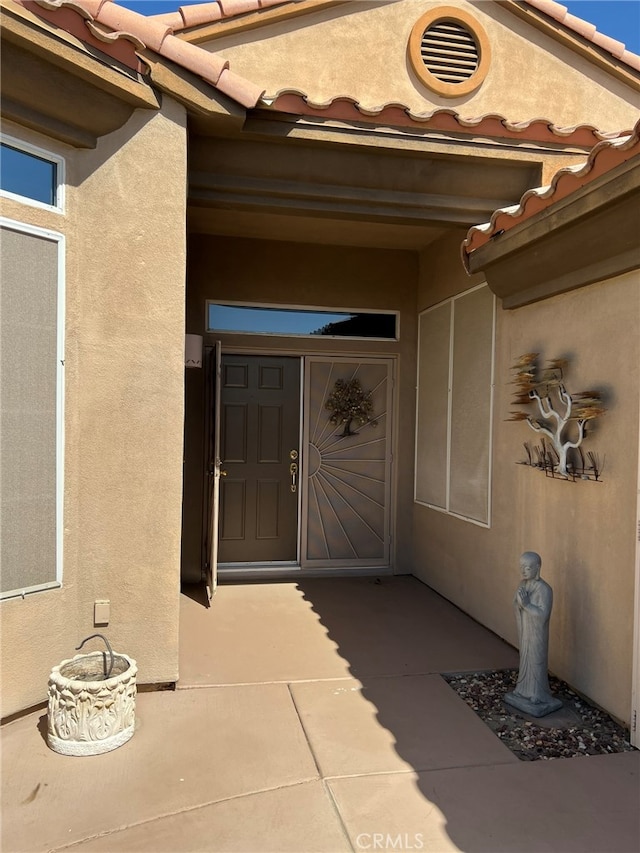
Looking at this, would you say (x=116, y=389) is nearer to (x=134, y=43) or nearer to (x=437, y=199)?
(x=134, y=43)

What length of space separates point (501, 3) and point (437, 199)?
2.10m

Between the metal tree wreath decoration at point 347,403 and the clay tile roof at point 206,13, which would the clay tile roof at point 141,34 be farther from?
the metal tree wreath decoration at point 347,403

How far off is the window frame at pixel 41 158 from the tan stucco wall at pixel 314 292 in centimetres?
278

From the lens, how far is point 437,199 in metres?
4.70

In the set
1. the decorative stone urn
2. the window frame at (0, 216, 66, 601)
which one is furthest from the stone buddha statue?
the window frame at (0, 216, 66, 601)

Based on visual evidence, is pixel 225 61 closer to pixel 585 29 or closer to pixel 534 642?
pixel 585 29

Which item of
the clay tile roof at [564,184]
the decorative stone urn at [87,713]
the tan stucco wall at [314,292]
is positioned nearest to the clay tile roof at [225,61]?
the clay tile roof at [564,184]

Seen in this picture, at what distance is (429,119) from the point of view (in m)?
4.25

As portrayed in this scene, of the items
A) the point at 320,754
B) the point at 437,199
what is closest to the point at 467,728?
the point at 320,754

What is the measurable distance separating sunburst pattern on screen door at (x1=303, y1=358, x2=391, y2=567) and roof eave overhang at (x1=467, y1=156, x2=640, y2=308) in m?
2.20

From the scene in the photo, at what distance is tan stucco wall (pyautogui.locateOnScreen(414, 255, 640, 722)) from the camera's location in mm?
3418

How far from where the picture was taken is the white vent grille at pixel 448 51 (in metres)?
5.31

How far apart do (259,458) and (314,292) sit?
1854mm

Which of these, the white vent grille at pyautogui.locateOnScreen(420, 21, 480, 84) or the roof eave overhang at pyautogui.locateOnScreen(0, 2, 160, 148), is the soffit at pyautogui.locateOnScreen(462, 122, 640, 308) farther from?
the roof eave overhang at pyautogui.locateOnScreen(0, 2, 160, 148)
